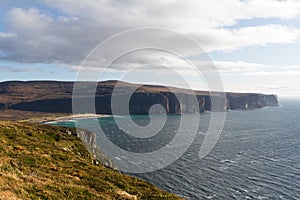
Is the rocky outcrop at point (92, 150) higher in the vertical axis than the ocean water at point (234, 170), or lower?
higher

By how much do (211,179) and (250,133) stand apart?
344 ft

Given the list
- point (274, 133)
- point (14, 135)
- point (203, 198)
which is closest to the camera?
point (14, 135)

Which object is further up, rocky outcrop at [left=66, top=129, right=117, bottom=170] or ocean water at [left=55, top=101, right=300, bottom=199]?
rocky outcrop at [left=66, top=129, right=117, bottom=170]

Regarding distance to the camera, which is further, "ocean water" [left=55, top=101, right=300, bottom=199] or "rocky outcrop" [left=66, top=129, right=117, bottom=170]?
"rocky outcrop" [left=66, top=129, right=117, bottom=170]

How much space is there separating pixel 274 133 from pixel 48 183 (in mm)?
177592

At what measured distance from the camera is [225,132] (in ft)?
618

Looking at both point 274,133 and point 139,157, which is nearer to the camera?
point 139,157

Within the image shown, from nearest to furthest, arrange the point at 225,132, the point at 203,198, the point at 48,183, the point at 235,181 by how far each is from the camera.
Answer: the point at 48,183 < the point at 203,198 < the point at 235,181 < the point at 225,132

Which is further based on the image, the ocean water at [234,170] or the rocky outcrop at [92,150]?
the rocky outcrop at [92,150]

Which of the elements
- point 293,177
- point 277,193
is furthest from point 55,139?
point 293,177

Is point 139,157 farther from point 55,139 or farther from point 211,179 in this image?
point 55,139

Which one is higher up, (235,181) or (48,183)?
(48,183)

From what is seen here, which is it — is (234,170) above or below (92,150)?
below

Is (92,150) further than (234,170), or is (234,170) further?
(234,170)
